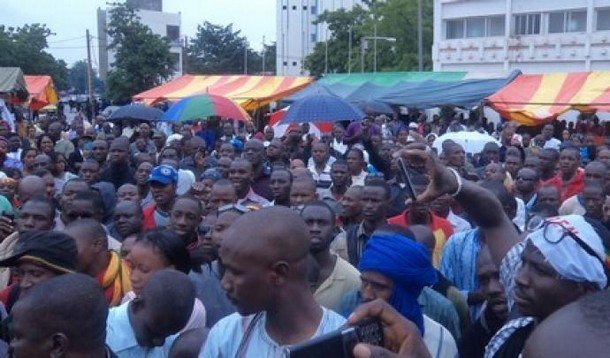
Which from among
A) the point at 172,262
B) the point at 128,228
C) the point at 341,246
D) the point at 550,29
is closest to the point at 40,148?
the point at 128,228

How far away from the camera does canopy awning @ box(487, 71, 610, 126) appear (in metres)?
19.9

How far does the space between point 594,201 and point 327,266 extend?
306 cm

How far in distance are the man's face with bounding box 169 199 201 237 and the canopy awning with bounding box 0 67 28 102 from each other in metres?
19.2

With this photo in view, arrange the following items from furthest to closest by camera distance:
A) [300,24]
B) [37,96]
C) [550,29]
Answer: [300,24], [550,29], [37,96]

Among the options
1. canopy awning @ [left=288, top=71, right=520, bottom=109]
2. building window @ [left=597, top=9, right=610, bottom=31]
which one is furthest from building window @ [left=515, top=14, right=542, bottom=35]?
canopy awning @ [left=288, top=71, right=520, bottom=109]

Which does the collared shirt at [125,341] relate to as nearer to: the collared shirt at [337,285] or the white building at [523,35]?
the collared shirt at [337,285]

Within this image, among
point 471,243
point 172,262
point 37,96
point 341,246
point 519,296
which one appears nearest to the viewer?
point 519,296

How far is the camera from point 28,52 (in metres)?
53.1

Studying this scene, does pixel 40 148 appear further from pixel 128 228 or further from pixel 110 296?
pixel 110 296

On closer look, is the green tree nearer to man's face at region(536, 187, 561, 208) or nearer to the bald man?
man's face at region(536, 187, 561, 208)

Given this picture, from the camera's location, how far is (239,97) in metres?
27.2

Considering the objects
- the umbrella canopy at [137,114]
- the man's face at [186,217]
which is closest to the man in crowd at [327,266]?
the man's face at [186,217]

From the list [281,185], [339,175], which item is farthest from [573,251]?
[339,175]

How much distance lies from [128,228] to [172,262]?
169cm
